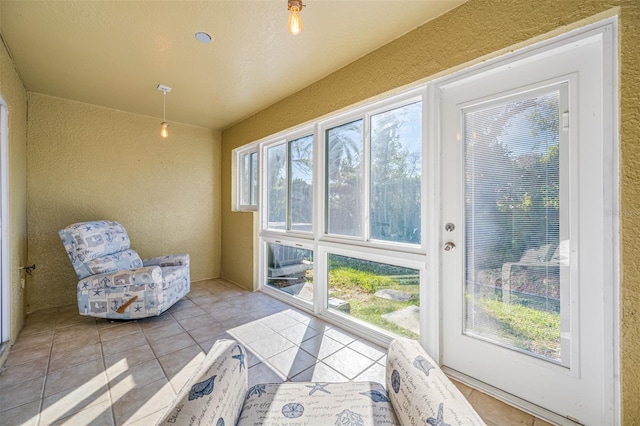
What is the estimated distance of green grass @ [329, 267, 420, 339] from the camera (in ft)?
7.12

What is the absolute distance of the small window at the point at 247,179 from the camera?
3918 mm

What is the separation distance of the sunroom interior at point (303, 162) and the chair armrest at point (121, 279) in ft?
1.52

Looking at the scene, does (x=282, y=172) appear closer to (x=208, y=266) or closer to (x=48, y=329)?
(x=208, y=266)

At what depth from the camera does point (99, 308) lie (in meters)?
2.59

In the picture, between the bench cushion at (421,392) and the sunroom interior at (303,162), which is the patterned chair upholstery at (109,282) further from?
the bench cushion at (421,392)

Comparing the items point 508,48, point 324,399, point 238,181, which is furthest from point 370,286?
point 238,181

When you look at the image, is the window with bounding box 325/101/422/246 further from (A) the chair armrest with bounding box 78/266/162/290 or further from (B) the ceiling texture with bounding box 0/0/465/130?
(A) the chair armrest with bounding box 78/266/162/290

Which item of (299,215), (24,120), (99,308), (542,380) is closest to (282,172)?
(299,215)

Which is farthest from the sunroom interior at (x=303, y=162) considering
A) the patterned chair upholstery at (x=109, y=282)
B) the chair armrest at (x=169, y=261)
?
the chair armrest at (x=169, y=261)

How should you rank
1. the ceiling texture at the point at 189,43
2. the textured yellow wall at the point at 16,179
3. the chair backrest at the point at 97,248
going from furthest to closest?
the chair backrest at the point at 97,248 → the textured yellow wall at the point at 16,179 → the ceiling texture at the point at 189,43

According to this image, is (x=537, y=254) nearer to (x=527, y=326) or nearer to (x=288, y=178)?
(x=527, y=326)

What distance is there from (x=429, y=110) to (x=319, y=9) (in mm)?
994

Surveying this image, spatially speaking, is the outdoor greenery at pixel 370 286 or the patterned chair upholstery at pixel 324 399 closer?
the patterned chair upholstery at pixel 324 399

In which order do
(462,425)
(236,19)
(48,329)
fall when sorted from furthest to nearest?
Result: (48,329) < (236,19) < (462,425)
